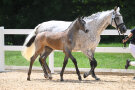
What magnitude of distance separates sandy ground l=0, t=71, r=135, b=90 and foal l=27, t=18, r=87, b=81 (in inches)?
15.7

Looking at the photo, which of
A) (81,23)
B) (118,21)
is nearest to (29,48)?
(81,23)

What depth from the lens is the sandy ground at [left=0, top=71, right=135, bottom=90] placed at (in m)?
10.2

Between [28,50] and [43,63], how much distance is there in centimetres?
55

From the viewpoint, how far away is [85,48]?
11969mm

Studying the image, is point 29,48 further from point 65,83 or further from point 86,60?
point 86,60

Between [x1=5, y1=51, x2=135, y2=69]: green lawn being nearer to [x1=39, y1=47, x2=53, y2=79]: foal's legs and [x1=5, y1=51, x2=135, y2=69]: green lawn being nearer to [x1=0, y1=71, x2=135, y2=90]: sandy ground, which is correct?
[x1=0, y1=71, x2=135, y2=90]: sandy ground

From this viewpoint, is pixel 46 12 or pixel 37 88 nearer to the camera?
pixel 37 88

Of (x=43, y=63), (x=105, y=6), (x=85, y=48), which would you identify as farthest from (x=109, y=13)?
(x=105, y=6)


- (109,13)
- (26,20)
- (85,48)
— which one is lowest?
(26,20)

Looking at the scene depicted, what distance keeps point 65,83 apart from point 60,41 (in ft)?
4.20

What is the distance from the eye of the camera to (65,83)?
11156 millimetres

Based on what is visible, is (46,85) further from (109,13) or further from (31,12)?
(31,12)

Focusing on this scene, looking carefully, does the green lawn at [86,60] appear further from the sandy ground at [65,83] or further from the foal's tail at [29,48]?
the foal's tail at [29,48]

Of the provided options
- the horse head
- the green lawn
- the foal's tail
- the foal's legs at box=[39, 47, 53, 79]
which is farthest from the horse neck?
the green lawn
